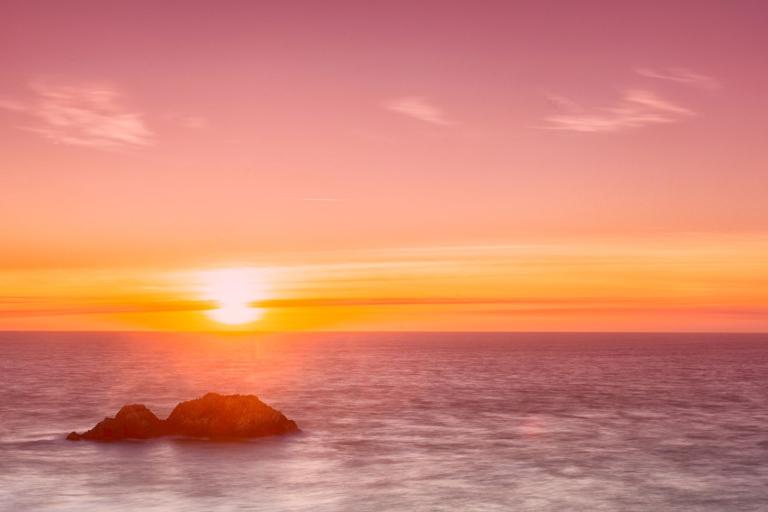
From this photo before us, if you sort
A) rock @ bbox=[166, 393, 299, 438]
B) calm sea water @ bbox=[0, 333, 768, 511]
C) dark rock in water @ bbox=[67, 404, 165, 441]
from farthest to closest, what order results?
rock @ bbox=[166, 393, 299, 438] < dark rock in water @ bbox=[67, 404, 165, 441] < calm sea water @ bbox=[0, 333, 768, 511]

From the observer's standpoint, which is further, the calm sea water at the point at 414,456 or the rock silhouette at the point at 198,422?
the rock silhouette at the point at 198,422

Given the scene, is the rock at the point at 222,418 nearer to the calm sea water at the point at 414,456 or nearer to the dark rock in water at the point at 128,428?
the dark rock in water at the point at 128,428

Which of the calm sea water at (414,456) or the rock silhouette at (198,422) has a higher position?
the rock silhouette at (198,422)

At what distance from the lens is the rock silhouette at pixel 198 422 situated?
188 ft

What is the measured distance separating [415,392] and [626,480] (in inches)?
2512

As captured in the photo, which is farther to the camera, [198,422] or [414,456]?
[198,422]

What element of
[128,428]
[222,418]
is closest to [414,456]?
[222,418]

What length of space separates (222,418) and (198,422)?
1.65 metres

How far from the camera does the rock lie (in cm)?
5803

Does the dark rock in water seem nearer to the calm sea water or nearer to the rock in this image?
the rock

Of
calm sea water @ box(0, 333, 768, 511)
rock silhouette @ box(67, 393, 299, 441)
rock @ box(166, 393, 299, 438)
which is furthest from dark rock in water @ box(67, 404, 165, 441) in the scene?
calm sea water @ box(0, 333, 768, 511)

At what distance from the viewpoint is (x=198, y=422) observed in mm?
58344

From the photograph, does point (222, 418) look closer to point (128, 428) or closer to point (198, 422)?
Answer: point (198, 422)

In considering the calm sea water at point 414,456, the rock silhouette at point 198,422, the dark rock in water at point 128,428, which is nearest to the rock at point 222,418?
the rock silhouette at point 198,422
